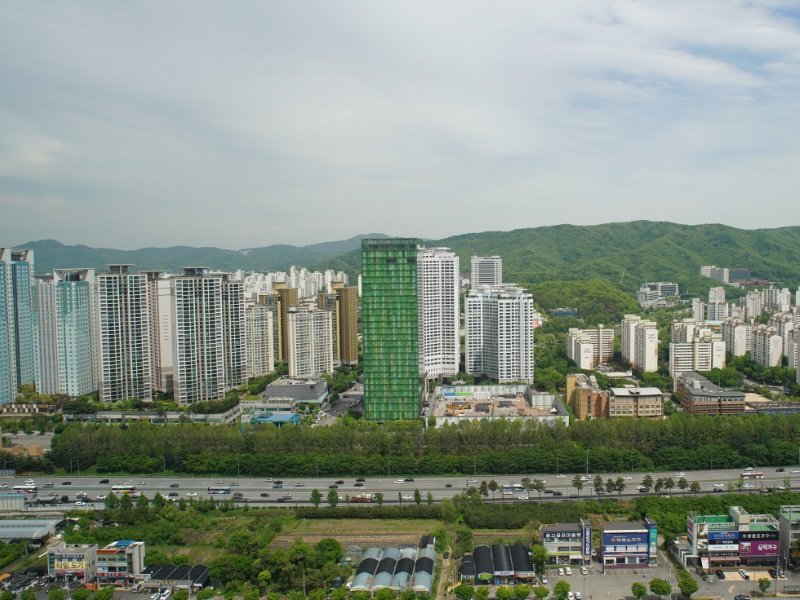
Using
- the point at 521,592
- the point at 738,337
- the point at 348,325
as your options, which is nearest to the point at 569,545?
the point at 521,592

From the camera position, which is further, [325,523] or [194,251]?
[194,251]

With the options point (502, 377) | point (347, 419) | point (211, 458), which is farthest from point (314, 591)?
point (502, 377)

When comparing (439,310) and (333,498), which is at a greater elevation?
(439,310)

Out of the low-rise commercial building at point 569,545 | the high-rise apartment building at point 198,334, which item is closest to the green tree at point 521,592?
the low-rise commercial building at point 569,545

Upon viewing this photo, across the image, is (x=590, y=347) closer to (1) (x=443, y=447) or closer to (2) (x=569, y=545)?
(1) (x=443, y=447)

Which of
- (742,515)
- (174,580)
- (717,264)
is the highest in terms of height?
(717,264)

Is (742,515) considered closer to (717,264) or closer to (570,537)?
(570,537)

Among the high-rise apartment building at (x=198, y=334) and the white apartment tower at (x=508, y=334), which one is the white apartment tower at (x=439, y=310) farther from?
the high-rise apartment building at (x=198, y=334)
